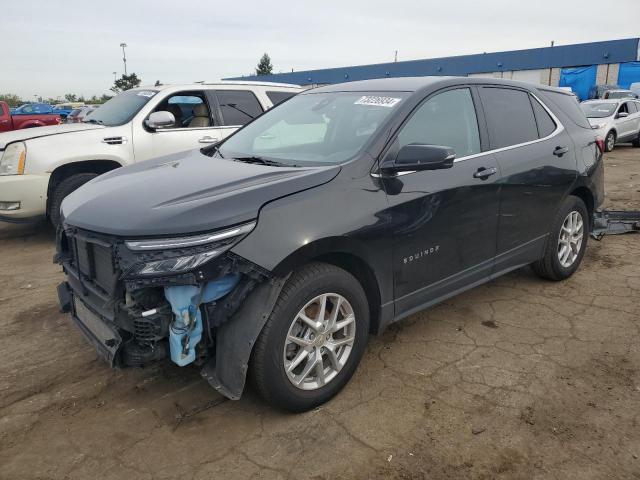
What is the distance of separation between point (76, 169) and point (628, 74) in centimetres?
3344

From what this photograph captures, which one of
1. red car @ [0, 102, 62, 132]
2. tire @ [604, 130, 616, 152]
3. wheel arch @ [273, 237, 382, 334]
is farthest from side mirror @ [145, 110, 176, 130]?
tire @ [604, 130, 616, 152]

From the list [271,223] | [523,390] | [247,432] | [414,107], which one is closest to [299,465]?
[247,432]

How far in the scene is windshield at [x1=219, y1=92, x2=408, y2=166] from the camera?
3043 mm

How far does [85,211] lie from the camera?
2668mm

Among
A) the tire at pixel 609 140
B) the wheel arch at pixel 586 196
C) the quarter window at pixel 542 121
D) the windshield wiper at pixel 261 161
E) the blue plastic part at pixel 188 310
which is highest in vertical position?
the quarter window at pixel 542 121

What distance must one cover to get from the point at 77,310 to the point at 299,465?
1587 mm

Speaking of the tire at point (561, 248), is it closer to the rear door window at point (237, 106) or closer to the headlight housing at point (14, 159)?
the rear door window at point (237, 106)

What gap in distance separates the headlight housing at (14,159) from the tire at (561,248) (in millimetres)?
5434

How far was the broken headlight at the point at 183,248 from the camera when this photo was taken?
223 cm

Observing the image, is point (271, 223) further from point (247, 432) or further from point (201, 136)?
point (201, 136)

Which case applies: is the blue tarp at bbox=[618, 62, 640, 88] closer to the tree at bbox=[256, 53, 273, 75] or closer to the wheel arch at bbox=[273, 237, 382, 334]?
the wheel arch at bbox=[273, 237, 382, 334]

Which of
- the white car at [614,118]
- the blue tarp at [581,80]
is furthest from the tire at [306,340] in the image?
the blue tarp at [581,80]

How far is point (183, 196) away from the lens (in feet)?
8.24

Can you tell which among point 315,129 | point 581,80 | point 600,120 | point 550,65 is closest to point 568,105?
point 315,129
